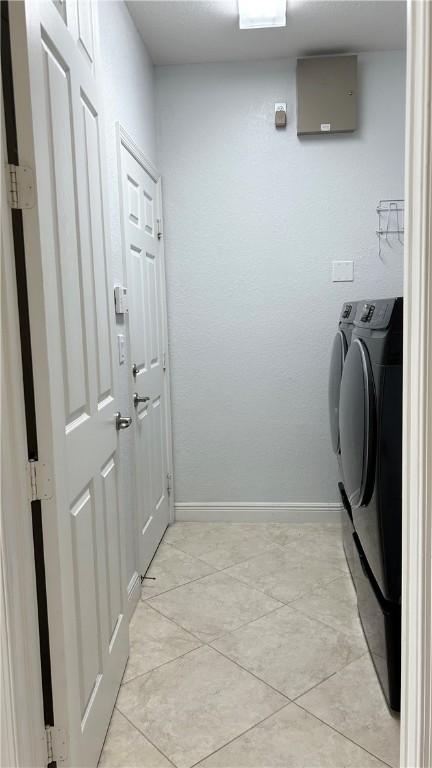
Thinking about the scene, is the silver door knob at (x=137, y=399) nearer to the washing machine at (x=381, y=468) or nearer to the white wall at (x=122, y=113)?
the white wall at (x=122, y=113)

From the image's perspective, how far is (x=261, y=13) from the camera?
251cm

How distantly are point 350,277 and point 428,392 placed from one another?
2310mm

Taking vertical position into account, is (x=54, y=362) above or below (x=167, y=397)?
above

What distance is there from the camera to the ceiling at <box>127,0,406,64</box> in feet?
8.18

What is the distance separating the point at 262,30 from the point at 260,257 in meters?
1.08

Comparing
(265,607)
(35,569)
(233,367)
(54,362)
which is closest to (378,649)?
(265,607)

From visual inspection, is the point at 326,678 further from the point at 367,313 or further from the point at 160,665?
the point at 367,313

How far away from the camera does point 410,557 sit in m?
0.96

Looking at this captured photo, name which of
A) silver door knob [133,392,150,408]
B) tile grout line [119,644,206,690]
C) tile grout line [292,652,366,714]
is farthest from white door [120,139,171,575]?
tile grout line [292,652,366,714]

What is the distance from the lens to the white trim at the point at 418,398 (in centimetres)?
87

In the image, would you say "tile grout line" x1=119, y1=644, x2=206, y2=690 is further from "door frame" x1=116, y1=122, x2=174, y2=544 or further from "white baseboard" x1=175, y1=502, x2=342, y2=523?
"white baseboard" x1=175, y1=502, x2=342, y2=523

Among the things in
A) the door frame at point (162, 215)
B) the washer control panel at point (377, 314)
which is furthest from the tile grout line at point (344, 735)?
the door frame at point (162, 215)

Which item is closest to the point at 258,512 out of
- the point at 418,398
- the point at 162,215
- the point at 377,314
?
the point at 162,215

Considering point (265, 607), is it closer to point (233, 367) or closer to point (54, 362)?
point (233, 367)
